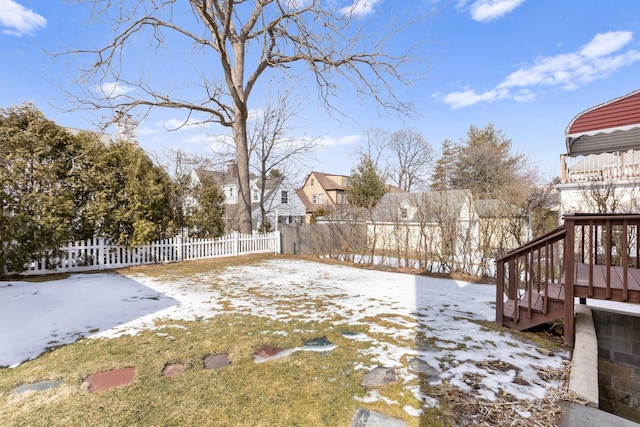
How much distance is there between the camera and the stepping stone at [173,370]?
104 inches

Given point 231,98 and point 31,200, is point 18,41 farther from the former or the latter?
point 231,98

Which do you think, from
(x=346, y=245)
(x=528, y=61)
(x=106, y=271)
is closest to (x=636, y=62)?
(x=528, y=61)

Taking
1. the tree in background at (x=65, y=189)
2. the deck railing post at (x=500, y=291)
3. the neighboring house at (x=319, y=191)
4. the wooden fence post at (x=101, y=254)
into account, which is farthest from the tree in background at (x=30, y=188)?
the neighboring house at (x=319, y=191)

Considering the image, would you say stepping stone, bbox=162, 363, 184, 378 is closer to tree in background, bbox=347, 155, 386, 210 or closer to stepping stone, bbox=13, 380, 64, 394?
stepping stone, bbox=13, 380, 64, 394

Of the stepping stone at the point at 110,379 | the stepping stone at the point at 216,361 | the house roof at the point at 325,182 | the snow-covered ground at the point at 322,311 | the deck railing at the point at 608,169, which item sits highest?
the house roof at the point at 325,182

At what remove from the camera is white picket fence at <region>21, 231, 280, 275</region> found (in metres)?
7.51

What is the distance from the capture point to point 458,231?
25.8 ft

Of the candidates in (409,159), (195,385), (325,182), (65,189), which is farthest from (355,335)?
(409,159)

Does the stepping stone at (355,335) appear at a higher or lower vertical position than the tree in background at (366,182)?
lower

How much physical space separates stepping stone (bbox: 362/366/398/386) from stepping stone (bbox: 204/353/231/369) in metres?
1.30

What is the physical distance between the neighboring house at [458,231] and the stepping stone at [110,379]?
731 cm

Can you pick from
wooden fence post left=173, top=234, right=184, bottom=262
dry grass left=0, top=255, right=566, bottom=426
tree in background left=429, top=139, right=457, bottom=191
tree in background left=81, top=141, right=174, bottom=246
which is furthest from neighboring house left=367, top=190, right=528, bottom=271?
tree in background left=429, top=139, right=457, bottom=191

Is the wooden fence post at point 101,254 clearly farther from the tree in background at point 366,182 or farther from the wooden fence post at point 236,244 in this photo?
the tree in background at point 366,182

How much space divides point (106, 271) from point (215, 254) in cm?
337
